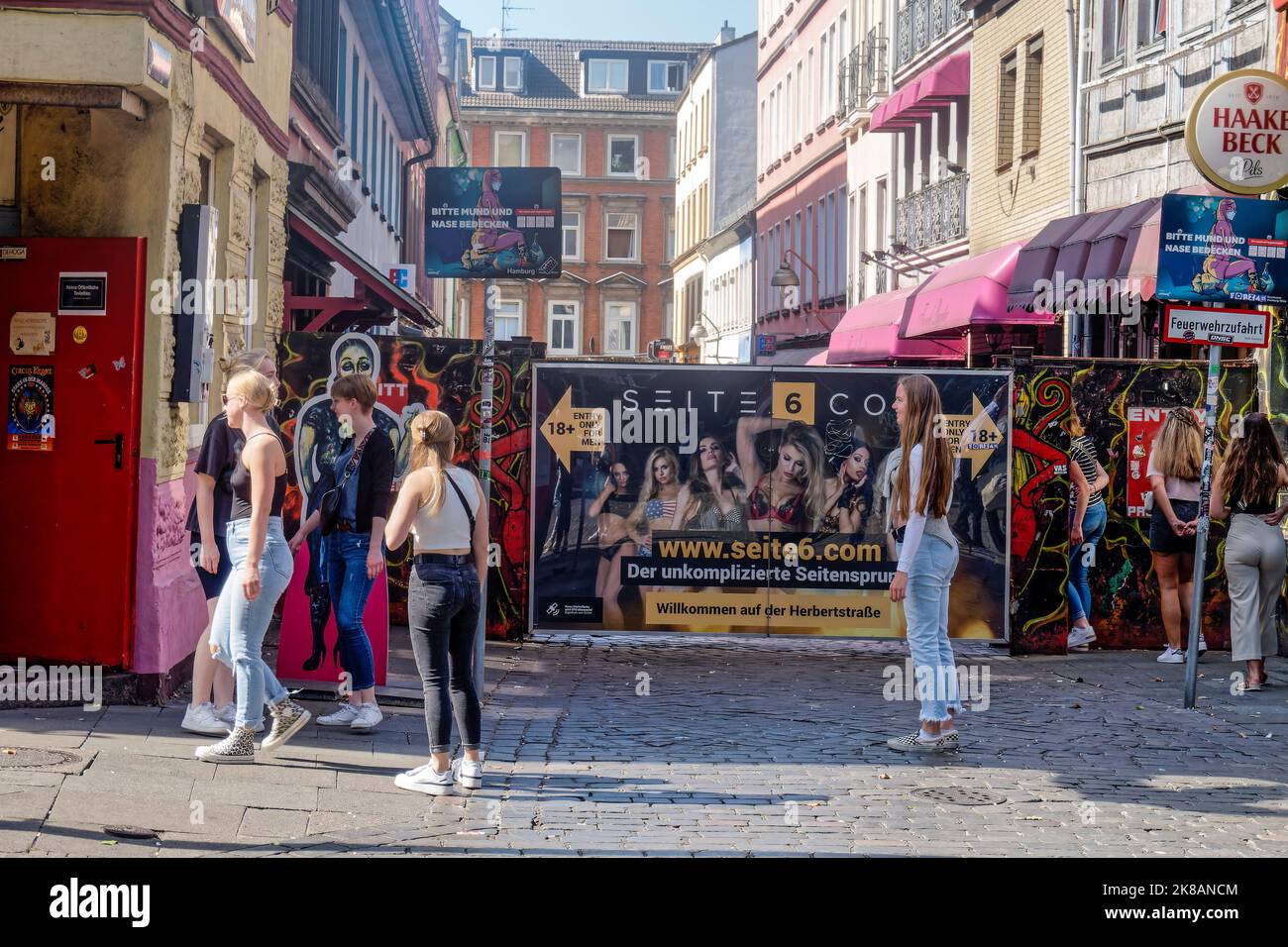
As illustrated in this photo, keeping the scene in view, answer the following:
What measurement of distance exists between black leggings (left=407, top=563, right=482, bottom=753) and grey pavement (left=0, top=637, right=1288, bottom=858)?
1.09ft

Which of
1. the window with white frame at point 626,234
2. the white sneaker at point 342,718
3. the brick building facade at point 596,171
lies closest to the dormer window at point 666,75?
the brick building facade at point 596,171

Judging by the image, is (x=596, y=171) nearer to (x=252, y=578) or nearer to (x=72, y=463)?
(x=72, y=463)

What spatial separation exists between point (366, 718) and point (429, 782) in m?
1.43

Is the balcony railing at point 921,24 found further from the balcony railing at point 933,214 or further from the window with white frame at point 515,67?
the window with white frame at point 515,67

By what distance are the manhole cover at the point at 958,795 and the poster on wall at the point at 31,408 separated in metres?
4.97

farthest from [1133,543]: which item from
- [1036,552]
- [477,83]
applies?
[477,83]

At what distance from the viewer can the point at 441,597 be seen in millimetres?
8055

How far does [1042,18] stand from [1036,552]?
13.4 metres

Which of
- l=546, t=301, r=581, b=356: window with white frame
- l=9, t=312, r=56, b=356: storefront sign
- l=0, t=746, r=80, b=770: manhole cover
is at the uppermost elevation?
l=546, t=301, r=581, b=356: window with white frame

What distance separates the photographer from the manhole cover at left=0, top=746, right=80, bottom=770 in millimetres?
7930

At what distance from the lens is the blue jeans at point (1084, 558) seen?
44.2 feet

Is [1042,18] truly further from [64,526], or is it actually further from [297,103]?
[64,526]

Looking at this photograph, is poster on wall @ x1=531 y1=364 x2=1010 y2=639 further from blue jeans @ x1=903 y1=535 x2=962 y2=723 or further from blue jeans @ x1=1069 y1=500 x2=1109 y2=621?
blue jeans @ x1=903 y1=535 x2=962 y2=723

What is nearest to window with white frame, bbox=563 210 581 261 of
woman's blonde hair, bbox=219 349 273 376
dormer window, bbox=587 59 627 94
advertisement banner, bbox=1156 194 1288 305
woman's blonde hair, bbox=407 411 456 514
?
dormer window, bbox=587 59 627 94
